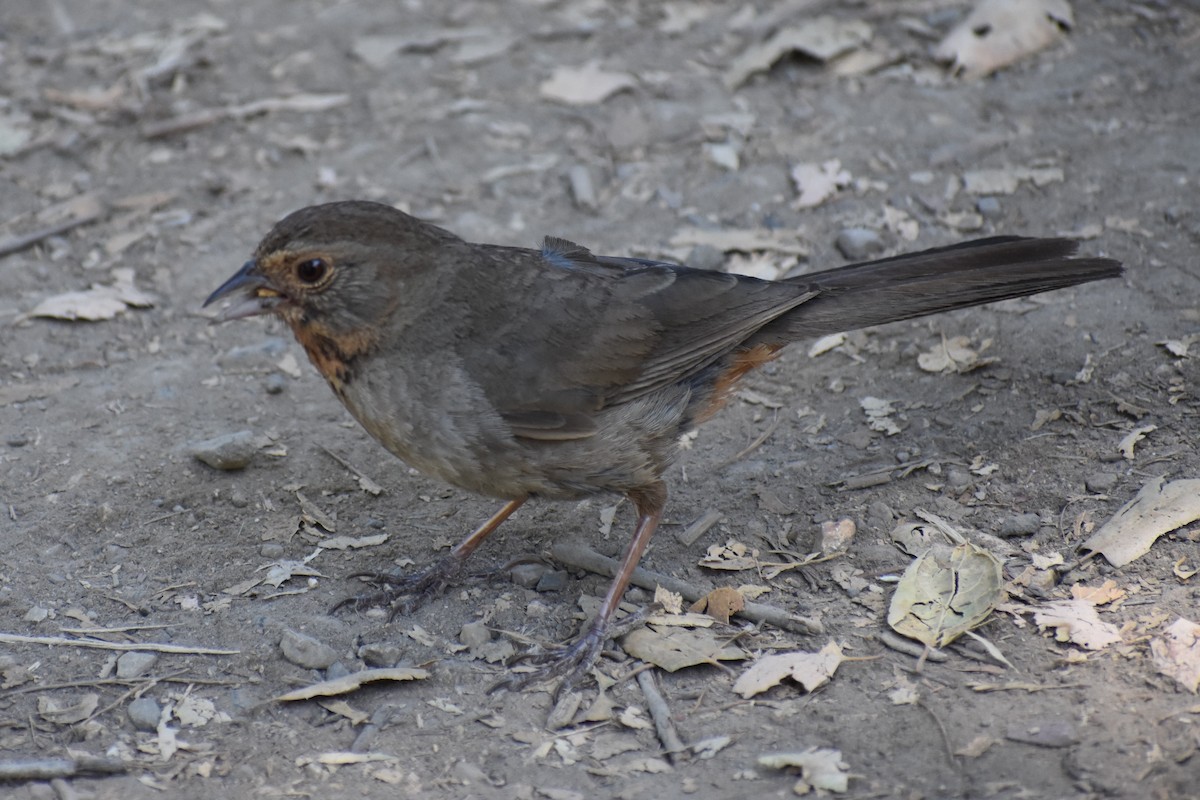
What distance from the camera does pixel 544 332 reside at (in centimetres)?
449

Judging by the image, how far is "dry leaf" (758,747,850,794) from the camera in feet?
11.4

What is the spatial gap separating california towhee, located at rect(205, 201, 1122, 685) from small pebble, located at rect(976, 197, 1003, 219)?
1542 millimetres

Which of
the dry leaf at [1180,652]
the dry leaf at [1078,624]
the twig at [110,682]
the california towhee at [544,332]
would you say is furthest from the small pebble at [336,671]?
the dry leaf at [1180,652]

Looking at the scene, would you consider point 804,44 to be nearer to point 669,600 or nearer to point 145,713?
point 669,600

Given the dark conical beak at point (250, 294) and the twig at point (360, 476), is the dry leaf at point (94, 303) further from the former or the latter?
the dark conical beak at point (250, 294)

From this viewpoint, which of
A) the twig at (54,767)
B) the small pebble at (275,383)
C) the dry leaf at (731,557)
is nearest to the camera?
the twig at (54,767)

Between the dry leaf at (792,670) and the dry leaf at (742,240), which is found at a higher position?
the dry leaf at (742,240)

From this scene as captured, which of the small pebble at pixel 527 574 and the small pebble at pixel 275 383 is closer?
the small pebble at pixel 527 574

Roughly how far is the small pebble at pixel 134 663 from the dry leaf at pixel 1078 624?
2.94m

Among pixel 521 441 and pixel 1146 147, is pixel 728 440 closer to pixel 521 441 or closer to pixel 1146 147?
pixel 521 441

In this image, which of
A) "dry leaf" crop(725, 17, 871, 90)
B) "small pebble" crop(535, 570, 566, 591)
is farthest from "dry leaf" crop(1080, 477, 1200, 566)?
"dry leaf" crop(725, 17, 871, 90)

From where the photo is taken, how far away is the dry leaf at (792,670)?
3977mm

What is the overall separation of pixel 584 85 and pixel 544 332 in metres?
3.69

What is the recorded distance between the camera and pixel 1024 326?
5.61m
